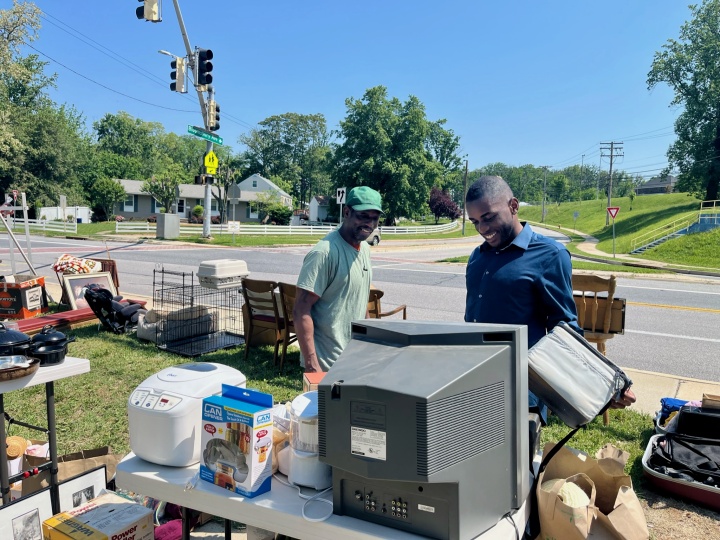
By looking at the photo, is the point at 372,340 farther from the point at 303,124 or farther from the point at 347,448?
the point at 303,124

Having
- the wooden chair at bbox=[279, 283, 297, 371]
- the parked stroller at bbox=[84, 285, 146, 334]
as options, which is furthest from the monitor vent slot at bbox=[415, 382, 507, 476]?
the parked stroller at bbox=[84, 285, 146, 334]

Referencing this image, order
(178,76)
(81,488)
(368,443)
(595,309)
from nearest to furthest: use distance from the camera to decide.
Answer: (368,443) → (81,488) → (595,309) → (178,76)

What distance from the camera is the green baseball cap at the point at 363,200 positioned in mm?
3229

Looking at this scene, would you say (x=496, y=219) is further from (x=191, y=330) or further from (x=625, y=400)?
(x=191, y=330)

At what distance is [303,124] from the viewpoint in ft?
264

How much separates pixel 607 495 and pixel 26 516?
267cm

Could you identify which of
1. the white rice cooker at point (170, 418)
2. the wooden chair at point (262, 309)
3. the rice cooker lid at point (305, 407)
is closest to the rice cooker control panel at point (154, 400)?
the white rice cooker at point (170, 418)

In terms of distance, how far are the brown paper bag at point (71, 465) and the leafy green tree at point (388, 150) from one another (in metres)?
44.3

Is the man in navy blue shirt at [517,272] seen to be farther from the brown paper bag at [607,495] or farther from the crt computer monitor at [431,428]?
the crt computer monitor at [431,428]

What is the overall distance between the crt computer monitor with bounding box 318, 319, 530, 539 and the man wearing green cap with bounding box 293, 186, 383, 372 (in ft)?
5.41

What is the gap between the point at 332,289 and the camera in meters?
3.38

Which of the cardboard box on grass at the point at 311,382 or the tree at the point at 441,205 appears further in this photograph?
the tree at the point at 441,205

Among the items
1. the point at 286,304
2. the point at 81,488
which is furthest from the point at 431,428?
the point at 286,304

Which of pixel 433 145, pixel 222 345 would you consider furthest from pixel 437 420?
pixel 433 145
